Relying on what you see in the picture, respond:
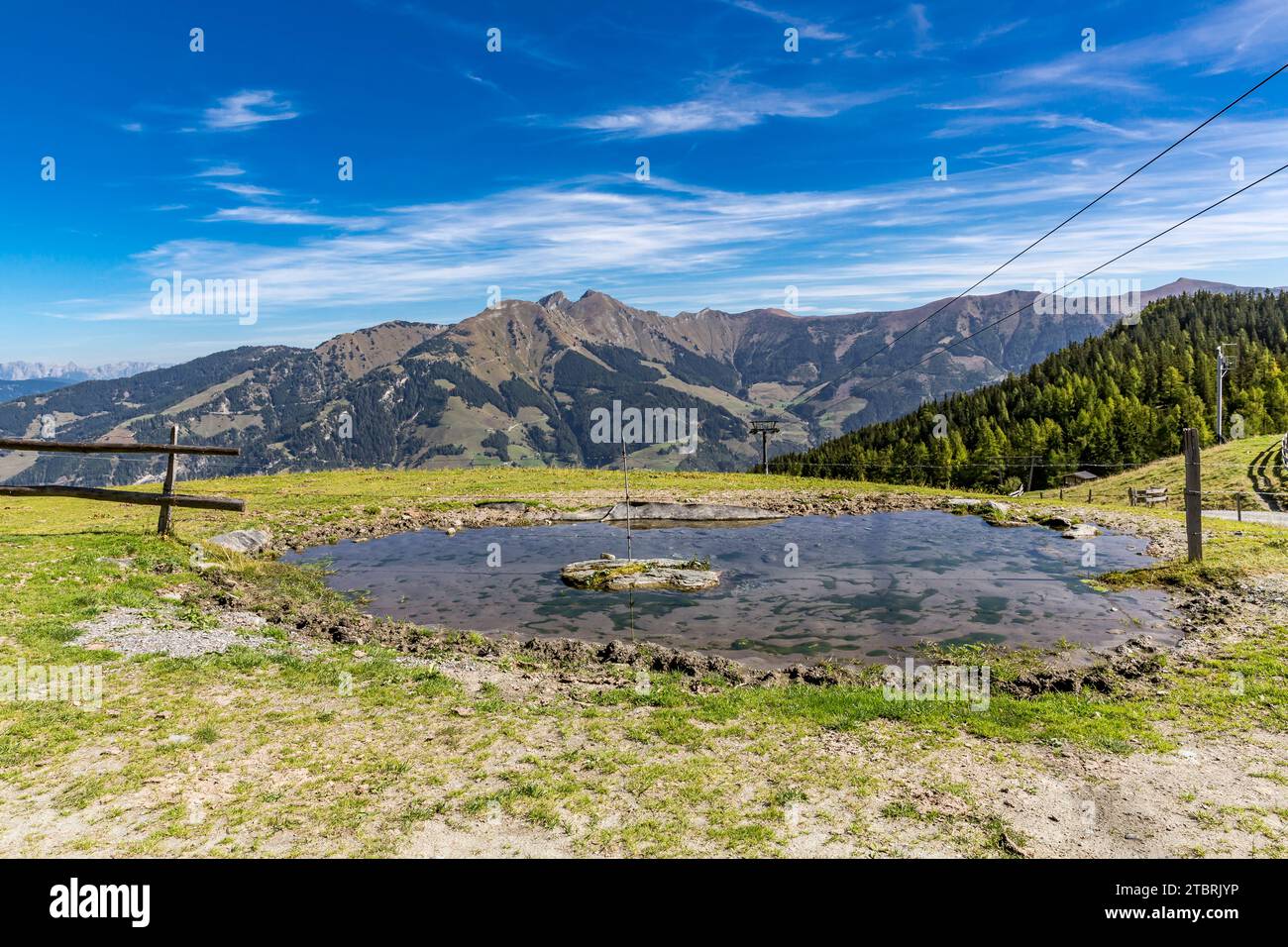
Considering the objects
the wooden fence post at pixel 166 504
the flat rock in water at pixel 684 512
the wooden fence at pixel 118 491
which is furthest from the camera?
the flat rock in water at pixel 684 512

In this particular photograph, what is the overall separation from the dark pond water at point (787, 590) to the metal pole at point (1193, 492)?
347 cm

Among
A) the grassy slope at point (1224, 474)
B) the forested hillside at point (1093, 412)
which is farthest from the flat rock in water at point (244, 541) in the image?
the forested hillside at point (1093, 412)

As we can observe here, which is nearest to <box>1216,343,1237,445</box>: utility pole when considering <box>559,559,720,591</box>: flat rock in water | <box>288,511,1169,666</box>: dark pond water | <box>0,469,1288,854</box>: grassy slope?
<box>288,511,1169,666</box>: dark pond water

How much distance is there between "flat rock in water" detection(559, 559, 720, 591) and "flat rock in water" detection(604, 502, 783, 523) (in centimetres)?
1640

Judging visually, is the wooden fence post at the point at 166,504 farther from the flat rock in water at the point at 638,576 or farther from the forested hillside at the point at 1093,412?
the forested hillside at the point at 1093,412

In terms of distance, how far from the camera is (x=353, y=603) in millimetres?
21656

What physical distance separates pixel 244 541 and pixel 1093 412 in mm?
163151

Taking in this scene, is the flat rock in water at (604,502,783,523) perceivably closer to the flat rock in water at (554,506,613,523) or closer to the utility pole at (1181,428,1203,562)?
the flat rock in water at (554,506,613,523)

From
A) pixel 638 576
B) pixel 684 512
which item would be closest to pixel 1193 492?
pixel 638 576

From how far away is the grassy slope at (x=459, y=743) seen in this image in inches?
319

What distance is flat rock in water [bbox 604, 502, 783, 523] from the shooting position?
4250cm

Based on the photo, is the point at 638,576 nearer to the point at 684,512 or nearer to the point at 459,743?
the point at 459,743

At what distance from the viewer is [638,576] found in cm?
2452

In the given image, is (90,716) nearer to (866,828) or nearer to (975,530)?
(866,828)
